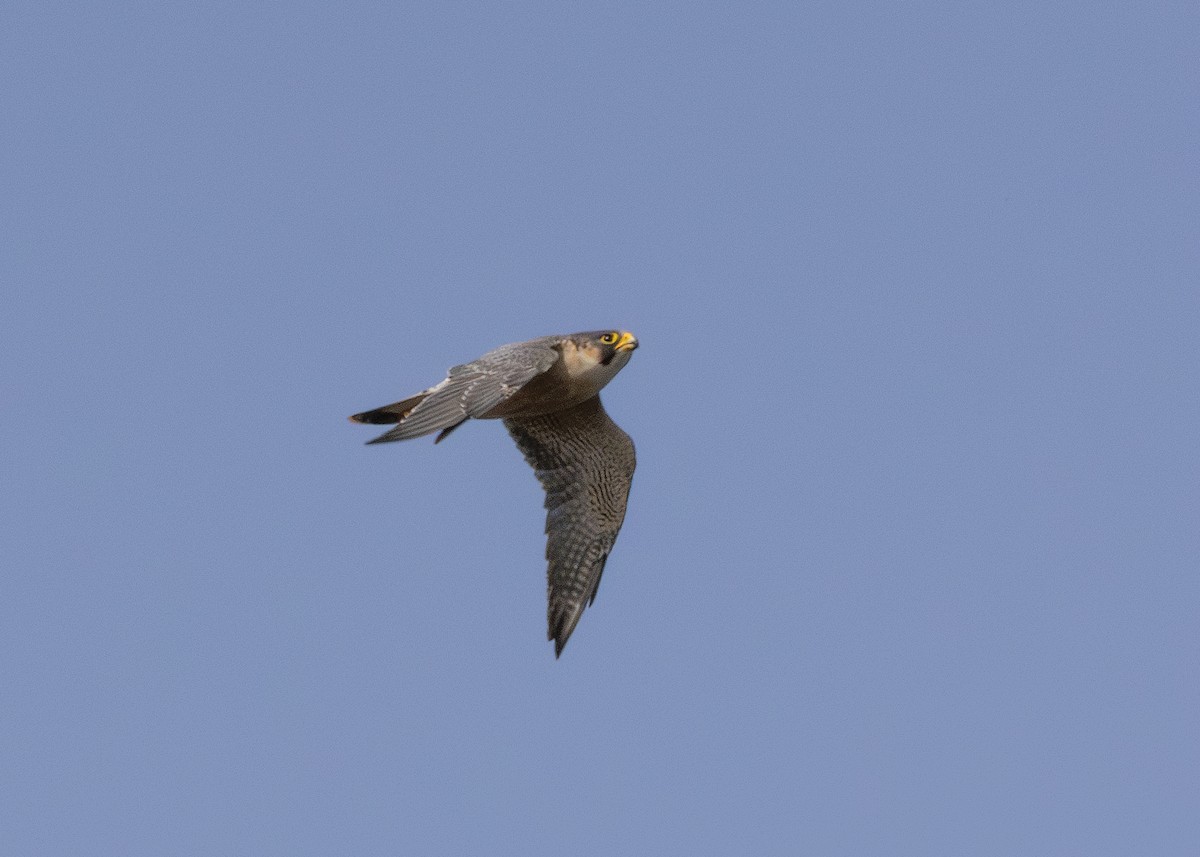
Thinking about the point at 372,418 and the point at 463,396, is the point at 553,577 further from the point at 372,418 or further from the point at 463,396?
the point at 463,396

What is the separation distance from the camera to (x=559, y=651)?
1769 centimetres

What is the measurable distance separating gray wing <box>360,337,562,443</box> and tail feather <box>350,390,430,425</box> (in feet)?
0.09

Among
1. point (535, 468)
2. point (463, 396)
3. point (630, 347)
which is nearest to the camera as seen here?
point (463, 396)

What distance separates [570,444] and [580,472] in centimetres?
34

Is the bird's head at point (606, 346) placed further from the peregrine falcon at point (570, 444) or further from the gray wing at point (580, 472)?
the gray wing at point (580, 472)

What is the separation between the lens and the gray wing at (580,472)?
1853 centimetres

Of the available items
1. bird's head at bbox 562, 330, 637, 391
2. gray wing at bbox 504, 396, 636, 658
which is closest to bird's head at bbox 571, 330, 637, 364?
bird's head at bbox 562, 330, 637, 391

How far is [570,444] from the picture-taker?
18.8m

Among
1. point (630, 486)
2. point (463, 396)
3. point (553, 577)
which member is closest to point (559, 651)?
point (553, 577)

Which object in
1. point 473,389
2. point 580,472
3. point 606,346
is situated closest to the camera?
point 473,389

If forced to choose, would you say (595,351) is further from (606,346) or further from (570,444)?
(570,444)

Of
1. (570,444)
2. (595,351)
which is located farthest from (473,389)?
(570,444)

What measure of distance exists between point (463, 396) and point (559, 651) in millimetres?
4114

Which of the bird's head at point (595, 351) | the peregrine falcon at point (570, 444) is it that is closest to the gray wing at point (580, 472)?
the peregrine falcon at point (570, 444)
